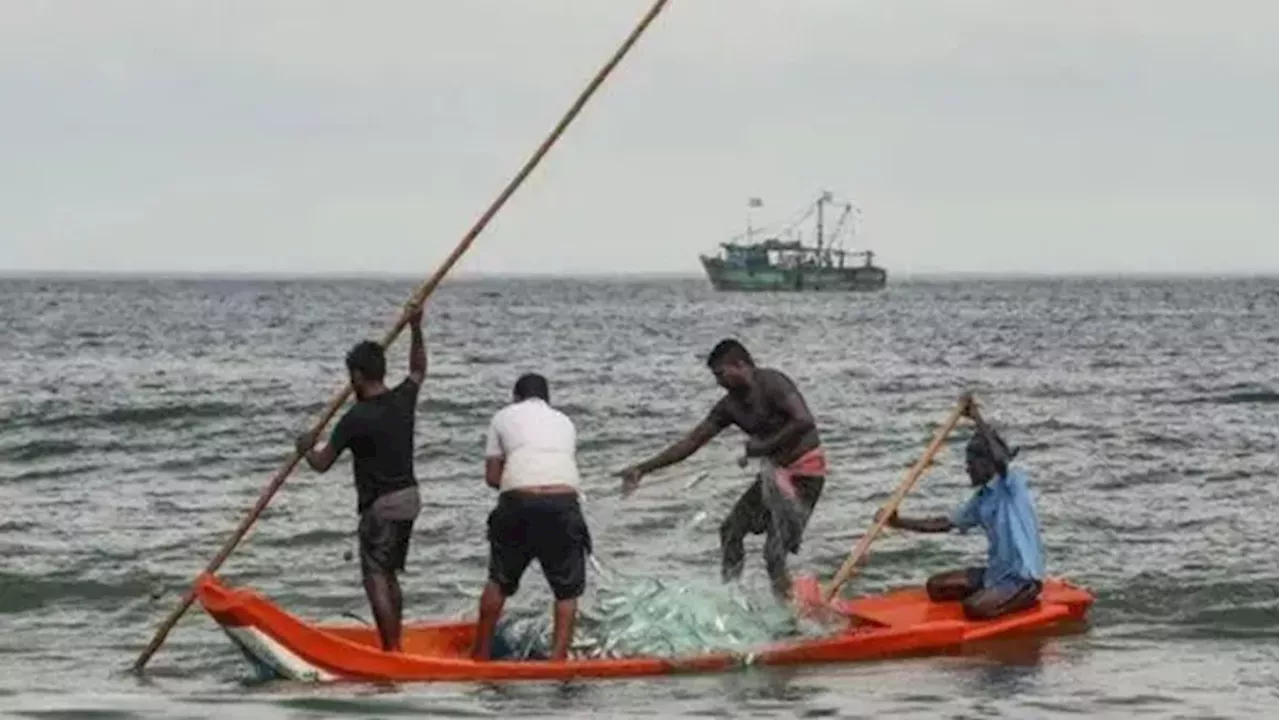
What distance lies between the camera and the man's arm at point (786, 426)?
15312 mm

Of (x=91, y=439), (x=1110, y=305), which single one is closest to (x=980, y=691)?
(x=91, y=439)

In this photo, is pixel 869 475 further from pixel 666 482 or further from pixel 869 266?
pixel 869 266

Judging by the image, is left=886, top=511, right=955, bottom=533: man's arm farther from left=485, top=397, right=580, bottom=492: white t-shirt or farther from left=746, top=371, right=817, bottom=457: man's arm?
left=485, top=397, right=580, bottom=492: white t-shirt

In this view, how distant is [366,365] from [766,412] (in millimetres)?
2792

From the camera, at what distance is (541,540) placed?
14.1 metres

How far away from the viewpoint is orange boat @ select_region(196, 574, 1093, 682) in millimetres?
14188

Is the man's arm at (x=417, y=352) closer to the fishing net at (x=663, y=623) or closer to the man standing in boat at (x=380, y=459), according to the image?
the man standing in boat at (x=380, y=459)

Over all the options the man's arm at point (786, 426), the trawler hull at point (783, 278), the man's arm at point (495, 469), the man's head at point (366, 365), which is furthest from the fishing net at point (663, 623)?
the trawler hull at point (783, 278)

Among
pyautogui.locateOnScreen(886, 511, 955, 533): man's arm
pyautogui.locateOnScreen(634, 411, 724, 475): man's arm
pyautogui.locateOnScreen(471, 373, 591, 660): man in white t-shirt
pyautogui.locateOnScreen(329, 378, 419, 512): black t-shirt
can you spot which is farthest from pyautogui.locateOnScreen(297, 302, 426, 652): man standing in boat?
pyautogui.locateOnScreen(886, 511, 955, 533): man's arm

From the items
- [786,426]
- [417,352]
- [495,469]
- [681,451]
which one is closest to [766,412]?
[786,426]

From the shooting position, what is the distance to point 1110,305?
134 metres

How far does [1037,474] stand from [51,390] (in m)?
24.2

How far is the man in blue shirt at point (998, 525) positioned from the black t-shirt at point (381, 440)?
366 cm

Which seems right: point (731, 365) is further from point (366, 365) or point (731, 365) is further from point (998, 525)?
point (366, 365)
